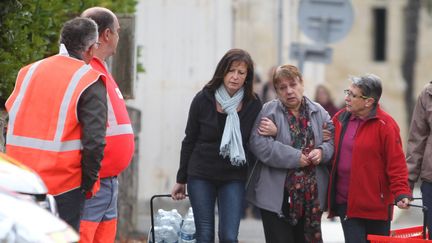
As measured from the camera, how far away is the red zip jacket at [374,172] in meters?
10.4

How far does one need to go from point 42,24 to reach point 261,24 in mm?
23851

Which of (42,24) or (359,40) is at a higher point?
(42,24)

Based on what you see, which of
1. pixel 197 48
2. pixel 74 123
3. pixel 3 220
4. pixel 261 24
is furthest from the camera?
pixel 261 24

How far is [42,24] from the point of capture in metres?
11.6

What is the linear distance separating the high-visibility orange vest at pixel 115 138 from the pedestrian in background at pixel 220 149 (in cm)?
102

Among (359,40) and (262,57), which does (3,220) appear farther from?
(359,40)

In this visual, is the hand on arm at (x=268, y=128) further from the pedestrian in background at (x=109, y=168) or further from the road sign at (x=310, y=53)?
the road sign at (x=310, y=53)

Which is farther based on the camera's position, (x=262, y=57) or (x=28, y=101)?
(x=262, y=57)

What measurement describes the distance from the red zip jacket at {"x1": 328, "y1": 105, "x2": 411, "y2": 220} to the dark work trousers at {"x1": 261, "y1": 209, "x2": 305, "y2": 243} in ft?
0.99

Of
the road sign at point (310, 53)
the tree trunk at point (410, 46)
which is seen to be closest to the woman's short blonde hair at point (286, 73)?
the road sign at point (310, 53)

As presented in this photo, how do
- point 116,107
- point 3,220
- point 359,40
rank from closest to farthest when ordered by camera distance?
point 3,220, point 116,107, point 359,40

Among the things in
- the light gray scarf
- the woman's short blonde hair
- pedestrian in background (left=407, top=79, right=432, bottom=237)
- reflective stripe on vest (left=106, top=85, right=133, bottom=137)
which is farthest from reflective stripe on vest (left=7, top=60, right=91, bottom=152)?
pedestrian in background (left=407, top=79, right=432, bottom=237)

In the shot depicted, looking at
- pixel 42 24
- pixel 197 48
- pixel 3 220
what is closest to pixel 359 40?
pixel 197 48

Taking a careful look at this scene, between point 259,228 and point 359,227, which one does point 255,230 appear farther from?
point 359,227
